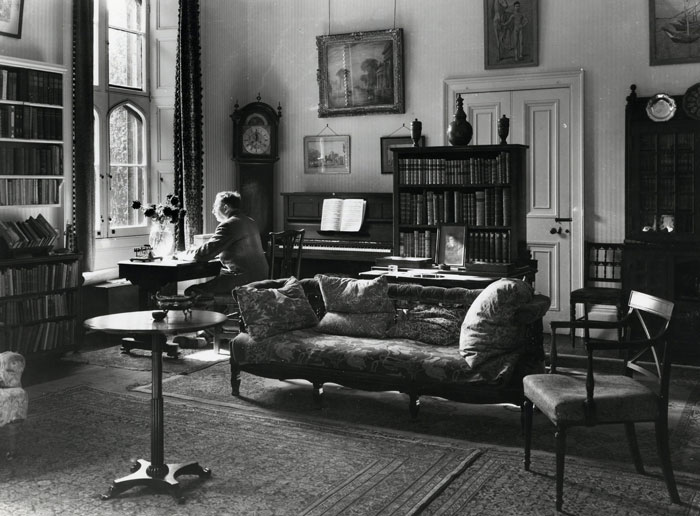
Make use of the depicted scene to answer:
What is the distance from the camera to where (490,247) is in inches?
261

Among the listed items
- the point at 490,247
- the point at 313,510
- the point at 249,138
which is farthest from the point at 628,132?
the point at 313,510

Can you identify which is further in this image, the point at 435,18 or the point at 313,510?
the point at 435,18

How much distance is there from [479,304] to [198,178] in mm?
4849

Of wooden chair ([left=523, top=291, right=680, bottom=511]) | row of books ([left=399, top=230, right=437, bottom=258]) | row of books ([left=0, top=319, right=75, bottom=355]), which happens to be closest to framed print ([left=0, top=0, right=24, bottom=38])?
row of books ([left=0, top=319, right=75, bottom=355])

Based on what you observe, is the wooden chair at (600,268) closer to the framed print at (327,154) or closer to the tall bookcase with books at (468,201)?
the tall bookcase with books at (468,201)

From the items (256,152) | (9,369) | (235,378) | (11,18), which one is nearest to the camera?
(9,369)

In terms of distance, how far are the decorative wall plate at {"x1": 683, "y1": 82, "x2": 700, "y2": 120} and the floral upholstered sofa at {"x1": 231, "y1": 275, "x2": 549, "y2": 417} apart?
3076 millimetres

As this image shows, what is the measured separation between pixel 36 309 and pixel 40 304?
2.0 inches

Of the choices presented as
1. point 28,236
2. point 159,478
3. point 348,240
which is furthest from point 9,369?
point 348,240

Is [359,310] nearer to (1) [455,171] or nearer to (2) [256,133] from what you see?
(1) [455,171]

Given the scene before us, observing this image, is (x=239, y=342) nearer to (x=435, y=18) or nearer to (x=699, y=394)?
(x=699, y=394)

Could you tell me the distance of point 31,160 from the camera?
22.6 feet

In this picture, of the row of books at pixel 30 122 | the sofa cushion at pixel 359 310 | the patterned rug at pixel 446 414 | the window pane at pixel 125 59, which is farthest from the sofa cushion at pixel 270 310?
the window pane at pixel 125 59

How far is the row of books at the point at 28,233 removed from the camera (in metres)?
6.64
